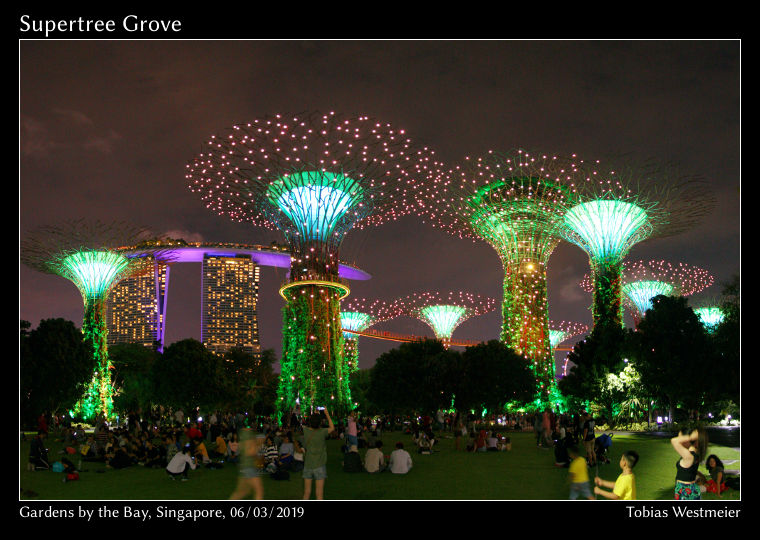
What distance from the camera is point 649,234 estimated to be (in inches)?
1891

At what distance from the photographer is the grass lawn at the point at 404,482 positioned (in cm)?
1611

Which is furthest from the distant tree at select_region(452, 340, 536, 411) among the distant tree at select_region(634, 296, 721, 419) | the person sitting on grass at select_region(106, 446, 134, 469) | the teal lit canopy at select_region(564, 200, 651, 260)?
the person sitting on grass at select_region(106, 446, 134, 469)

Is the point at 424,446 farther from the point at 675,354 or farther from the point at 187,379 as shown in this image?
the point at 187,379

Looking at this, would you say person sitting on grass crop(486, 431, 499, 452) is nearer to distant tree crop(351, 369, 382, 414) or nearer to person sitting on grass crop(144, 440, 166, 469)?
person sitting on grass crop(144, 440, 166, 469)

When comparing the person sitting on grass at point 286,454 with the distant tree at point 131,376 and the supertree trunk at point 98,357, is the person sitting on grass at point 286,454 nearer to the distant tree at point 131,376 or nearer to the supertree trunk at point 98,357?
the supertree trunk at point 98,357

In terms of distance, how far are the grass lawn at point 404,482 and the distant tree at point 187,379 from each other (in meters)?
28.4

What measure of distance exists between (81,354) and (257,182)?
48.1 feet

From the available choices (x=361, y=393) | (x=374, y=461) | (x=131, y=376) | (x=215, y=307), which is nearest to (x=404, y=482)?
(x=374, y=461)

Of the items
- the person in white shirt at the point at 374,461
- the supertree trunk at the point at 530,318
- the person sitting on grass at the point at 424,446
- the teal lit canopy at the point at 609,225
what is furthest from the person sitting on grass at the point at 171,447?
the supertree trunk at the point at 530,318

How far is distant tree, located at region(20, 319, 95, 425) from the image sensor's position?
3844cm

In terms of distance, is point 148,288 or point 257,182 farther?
point 148,288
